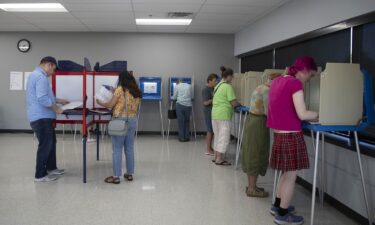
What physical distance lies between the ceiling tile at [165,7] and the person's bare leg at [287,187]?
10.9ft

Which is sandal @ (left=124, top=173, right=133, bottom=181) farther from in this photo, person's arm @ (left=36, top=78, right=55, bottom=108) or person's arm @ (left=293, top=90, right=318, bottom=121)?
person's arm @ (left=293, top=90, right=318, bottom=121)

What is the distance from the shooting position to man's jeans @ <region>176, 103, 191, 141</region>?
25.3 ft

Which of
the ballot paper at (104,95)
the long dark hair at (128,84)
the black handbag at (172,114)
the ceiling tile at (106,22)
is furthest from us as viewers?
the black handbag at (172,114)

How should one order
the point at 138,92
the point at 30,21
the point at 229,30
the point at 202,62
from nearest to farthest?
the point at 138,92, the point at 30,21, the point at 229,30, the point at 202,62

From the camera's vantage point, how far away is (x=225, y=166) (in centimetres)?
538

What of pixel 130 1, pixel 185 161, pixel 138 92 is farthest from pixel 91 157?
pixel 130 1

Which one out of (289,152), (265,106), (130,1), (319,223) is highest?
(130,1)

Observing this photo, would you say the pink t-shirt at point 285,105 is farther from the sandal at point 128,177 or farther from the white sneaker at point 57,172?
the white sneaker at point 57,172

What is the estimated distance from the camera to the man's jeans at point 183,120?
25.3ft

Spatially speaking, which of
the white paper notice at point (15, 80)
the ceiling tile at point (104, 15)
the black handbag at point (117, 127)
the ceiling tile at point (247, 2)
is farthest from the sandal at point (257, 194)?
the white paper notice at point (15, 80)

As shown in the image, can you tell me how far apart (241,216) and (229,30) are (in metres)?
5.43

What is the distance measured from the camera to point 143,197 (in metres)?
3.88

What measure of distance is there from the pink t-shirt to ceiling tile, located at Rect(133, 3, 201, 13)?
296cm

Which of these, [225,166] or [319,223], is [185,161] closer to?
[225,166]
